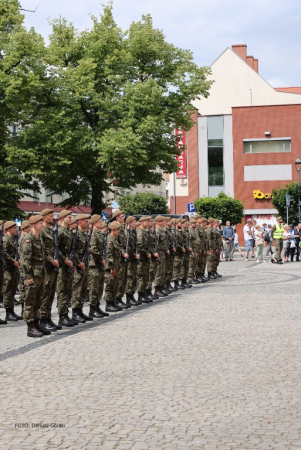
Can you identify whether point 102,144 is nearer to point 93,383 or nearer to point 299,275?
point 299,275

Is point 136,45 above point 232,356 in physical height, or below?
above

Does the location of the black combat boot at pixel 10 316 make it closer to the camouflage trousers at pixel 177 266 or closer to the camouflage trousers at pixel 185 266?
the camouflage trousers at pixel 177 266

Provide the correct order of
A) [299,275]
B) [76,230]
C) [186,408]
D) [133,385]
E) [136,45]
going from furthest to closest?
1. [136,45]
2. [299,275]
3. [76,230]
4. [133,385]
5. [186,408]

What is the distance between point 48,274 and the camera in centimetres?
1201

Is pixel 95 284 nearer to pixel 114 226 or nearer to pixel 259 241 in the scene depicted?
pixel 114 226

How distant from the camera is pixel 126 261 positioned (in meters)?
15.9

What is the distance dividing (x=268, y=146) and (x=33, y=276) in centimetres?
5266

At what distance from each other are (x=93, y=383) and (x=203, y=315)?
5.97 m

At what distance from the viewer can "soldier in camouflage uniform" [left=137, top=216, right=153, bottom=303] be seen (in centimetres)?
1686

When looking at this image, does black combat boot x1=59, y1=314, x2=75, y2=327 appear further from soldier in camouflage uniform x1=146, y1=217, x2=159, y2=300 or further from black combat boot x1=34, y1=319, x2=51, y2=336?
soldier in camouflage uniform x1=146, y1=217, x2=159, y2=300

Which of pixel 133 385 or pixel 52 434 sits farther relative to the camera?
pixel 133 385

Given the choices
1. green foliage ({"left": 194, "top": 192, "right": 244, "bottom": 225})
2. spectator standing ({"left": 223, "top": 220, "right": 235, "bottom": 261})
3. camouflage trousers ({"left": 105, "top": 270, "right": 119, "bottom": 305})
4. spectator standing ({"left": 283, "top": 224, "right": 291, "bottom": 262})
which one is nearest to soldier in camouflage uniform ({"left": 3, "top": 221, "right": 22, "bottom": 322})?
camouflage trousers ({"left": 105, "top": 270, "right": 119, "bottom": 305})

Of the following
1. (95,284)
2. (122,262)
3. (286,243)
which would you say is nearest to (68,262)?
(95,284)

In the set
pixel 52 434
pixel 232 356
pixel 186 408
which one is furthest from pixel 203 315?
pixel 52 434
